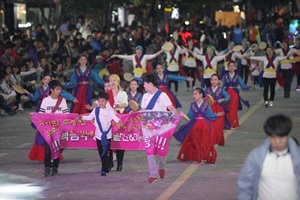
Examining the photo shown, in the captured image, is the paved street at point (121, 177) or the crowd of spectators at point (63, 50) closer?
the paved street at point (121, 177)

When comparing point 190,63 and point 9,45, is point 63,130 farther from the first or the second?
point 190,63

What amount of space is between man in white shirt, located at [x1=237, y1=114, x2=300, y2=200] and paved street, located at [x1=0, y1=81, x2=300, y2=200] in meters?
4.63

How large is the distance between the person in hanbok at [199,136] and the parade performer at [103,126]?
73.7 inches

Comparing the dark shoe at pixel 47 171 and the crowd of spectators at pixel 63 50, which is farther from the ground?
the dark shoe at pixel 47 171

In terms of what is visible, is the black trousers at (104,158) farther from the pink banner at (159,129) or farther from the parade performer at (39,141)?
the parade performer at (39,141)

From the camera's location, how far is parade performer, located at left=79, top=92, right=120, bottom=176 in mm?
14203

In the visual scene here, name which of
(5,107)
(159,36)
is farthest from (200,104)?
(159,36)

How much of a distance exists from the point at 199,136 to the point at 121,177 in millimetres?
2071

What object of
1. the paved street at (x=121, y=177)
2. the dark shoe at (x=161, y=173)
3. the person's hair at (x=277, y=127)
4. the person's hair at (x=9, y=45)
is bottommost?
the paved street at (x=121, y=177)

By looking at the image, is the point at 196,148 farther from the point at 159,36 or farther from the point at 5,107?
the point at 159,36

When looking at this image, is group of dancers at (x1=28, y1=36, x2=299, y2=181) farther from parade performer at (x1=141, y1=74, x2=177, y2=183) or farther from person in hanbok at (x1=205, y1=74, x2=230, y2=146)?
parade performer at (x1=141, y1=74, x2=177, y2=183)

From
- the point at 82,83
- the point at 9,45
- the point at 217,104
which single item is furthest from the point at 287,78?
the point at 217,104

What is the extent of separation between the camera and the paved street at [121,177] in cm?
1288

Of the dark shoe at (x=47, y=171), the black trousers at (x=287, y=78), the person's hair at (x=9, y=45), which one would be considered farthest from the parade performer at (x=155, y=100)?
the black trousers at (x=287, y=78)
